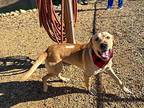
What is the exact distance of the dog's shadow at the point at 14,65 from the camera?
6.38 meters

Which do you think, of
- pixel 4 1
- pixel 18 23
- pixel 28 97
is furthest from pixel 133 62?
pixel 4 1

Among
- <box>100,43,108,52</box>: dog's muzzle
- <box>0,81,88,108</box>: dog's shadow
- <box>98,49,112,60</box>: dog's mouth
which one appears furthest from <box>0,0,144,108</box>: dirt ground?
<box>100,43,108,52</box>: dog's muzzle

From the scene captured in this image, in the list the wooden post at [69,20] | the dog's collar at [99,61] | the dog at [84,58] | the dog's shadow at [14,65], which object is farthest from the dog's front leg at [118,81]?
the dog's shadow at [14,65]

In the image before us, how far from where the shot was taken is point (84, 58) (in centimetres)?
528

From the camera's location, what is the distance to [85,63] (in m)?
5.29

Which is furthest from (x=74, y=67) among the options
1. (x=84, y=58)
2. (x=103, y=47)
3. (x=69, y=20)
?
(x=103, y=47)

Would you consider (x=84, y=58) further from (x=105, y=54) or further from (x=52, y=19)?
(x=52, y=19)

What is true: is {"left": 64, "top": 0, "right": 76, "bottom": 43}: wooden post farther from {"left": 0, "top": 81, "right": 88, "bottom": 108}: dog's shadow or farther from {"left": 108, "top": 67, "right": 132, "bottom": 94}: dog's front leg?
{"left": 108, "top": 67, "right": 132, "bottom": 94}: dog's front leg

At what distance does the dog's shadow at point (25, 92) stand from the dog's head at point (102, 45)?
836 millimetres

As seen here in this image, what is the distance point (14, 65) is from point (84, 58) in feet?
6.19

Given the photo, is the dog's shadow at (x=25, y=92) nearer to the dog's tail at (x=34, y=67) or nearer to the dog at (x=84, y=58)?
the dog at (x=84, y=58)

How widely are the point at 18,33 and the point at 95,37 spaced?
363 cm

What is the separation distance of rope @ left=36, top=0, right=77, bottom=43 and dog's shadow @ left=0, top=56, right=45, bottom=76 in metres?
0.66

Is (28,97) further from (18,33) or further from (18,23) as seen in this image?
(18,23)
